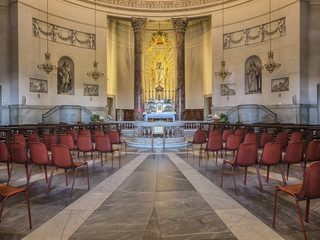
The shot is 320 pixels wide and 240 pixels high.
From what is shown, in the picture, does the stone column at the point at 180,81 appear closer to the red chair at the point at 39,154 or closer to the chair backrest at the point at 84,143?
the chair backrest at the point at 84,143

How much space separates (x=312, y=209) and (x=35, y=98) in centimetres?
1601

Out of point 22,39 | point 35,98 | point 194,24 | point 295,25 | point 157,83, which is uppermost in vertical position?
point 194,24

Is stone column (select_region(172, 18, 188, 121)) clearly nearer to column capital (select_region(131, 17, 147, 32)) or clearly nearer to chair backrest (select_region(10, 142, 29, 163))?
column capital (select_region(131, 17, 147, 32))

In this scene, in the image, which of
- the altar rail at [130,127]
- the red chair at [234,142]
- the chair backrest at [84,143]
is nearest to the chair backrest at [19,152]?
the chair backrest at [84,143]

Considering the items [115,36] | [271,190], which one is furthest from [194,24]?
[271,190]

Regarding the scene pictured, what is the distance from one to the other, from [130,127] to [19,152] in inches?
483

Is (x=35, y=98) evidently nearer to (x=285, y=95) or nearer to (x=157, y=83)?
(x=157, y=83)

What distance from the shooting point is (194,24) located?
74.6 ft

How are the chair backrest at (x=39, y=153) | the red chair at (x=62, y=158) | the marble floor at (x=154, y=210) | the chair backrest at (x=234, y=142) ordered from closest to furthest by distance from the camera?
the marble floor at (x=154, y=210)
the red chair at (x=62, y=158)
the chair backrest at (x=39, y=153)
the chair backrest at (x=234, y=142)

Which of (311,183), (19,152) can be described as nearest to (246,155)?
(311,183)

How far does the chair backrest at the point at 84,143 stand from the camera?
19.3ft

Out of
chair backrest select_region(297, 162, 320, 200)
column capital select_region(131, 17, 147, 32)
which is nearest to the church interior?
chair backrest select_region(297, 162, 320, 200)

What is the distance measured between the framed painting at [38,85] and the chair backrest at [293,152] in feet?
50.2

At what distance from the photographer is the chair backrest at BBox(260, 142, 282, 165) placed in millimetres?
4098
